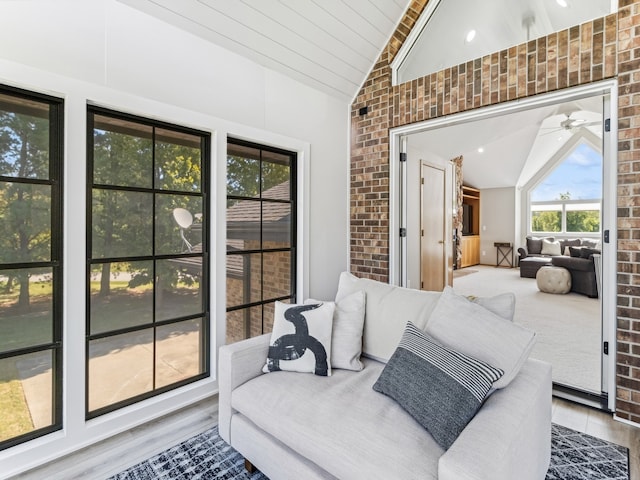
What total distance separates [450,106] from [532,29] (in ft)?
2.59

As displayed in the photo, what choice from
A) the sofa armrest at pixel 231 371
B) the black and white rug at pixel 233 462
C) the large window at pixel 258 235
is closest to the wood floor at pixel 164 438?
the black and white rug at pixel 233 462

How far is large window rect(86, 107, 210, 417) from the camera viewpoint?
6.81 ft

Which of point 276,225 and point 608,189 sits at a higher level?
point 608,189

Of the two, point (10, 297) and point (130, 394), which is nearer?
point (10, 297)

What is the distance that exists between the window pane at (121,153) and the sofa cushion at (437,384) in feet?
6.41

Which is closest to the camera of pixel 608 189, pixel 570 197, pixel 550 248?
pixel 608 189

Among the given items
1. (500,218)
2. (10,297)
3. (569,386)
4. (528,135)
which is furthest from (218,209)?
(500,218)

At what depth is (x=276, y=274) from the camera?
3145 millimetres

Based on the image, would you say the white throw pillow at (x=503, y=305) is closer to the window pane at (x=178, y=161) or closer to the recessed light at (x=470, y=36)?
the window pane at (x=178, y=161)

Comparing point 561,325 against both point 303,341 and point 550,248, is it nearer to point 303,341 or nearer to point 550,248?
point 550,248

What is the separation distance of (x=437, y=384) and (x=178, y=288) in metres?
1.88

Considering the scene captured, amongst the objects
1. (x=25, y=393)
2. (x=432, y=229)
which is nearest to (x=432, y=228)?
(x=432, y=229)

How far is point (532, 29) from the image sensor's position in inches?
106

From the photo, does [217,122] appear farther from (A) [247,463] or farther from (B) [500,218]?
(B) [500,218]
